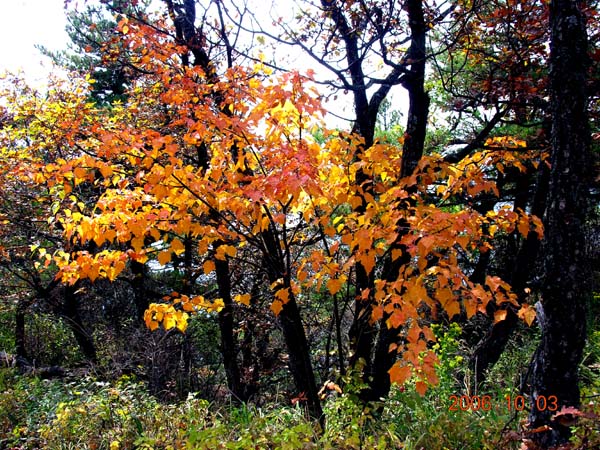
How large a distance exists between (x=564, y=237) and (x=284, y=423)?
7.15 ft

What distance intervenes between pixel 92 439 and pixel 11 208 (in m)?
5.07

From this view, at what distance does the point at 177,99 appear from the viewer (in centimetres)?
368

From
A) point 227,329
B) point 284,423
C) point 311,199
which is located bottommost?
point 284,423

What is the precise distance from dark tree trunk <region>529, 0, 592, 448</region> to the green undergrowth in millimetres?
210

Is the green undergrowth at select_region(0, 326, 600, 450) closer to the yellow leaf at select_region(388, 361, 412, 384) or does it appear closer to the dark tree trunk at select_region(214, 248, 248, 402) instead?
the yellow leaf at select_region(388, 361, 412, 384)

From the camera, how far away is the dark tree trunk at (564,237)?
8.10ft

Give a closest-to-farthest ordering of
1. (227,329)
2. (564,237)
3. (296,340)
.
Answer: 1. (564,237)
2. (296,340)
3. (227,329)

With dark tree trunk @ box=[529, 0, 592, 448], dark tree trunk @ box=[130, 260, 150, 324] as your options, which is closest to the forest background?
dark tree trunk @ box=[529, 0, 592, 448]

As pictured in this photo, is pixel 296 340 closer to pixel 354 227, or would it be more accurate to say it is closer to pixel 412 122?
pixel 354 227

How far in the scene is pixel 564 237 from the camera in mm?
2486

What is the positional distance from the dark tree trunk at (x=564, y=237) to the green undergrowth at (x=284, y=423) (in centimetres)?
21
